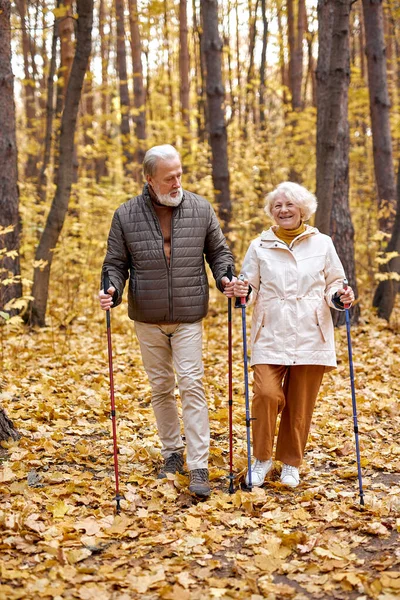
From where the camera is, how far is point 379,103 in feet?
37.2

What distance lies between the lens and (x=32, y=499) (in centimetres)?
423

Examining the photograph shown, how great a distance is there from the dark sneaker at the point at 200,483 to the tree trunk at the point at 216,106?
7.11 metres

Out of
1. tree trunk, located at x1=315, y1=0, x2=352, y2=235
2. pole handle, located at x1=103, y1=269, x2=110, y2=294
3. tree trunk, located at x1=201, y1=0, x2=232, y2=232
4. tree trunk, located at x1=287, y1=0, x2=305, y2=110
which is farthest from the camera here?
tree trunk, located at x1=287, y1=0, x2=305, y2=110

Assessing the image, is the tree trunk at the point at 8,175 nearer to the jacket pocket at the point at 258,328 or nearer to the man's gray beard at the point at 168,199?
the man's gray beard at the point at 168,199

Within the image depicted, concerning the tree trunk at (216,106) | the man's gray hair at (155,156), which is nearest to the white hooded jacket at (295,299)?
the man's gray hair at (155,156)

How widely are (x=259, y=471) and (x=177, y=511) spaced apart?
710 mm

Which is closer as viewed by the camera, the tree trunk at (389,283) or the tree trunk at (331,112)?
the tree trunk at (331,112)

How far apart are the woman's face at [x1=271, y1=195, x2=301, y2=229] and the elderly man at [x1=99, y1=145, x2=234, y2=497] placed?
443 mm

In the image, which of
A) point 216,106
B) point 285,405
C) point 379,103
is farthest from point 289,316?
point 379,103

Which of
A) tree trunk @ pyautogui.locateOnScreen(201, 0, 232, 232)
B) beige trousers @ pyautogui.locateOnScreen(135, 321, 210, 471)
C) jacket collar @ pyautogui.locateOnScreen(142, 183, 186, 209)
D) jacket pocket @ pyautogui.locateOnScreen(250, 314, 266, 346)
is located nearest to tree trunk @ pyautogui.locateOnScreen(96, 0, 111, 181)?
tree trunk @ pyautogui.locateOnScreen(201, 0, 232, 232)

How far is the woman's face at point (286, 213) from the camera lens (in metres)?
4.59

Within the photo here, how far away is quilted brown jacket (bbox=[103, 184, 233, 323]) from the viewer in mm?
4523

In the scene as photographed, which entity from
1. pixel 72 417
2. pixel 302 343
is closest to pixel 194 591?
pixel 302 343

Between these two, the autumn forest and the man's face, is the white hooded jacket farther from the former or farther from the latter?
the autumn forest
